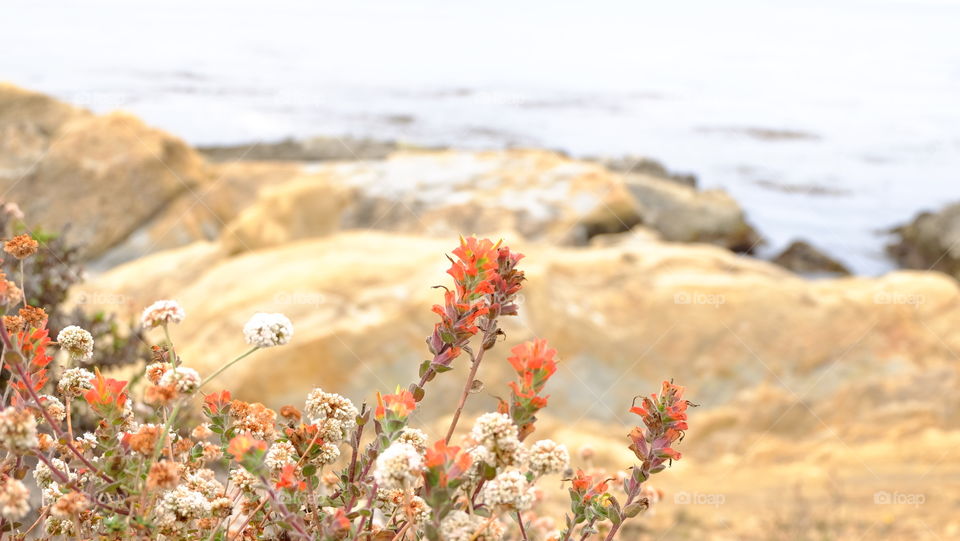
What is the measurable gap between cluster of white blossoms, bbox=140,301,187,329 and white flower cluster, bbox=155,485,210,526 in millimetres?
217

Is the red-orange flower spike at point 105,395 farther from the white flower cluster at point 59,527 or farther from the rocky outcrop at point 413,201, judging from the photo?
the rocky outcrop at point 413,201

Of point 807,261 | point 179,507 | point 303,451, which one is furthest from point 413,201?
point 179,507

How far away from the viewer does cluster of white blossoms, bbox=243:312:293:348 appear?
1201 millimetres

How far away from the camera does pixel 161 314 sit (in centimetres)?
127

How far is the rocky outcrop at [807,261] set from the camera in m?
9.88

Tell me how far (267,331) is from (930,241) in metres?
10.5

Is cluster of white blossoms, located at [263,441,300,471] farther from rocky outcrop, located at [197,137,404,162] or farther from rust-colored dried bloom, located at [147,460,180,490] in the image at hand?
rocky outcrop, located at [197,137,404,162]

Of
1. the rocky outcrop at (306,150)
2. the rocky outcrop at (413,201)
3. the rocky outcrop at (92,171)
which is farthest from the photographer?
the rocky outcrop at (306,150)

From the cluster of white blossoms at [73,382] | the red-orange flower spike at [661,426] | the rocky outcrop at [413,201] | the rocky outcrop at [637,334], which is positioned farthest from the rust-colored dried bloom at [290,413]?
the rocky outcrop at [413,201]

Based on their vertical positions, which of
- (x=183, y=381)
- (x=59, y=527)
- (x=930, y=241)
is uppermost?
(x=183, y=381)

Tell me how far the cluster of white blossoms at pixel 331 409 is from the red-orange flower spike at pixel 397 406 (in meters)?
0.12

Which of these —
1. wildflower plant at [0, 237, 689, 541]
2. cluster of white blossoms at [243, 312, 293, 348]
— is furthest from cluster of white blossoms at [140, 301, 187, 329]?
cluster of white blossoms at [243, 312, 293, 348]

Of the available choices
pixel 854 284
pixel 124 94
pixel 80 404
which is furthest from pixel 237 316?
pixel 124 94

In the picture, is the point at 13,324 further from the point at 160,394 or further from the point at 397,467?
the point at 397,467
